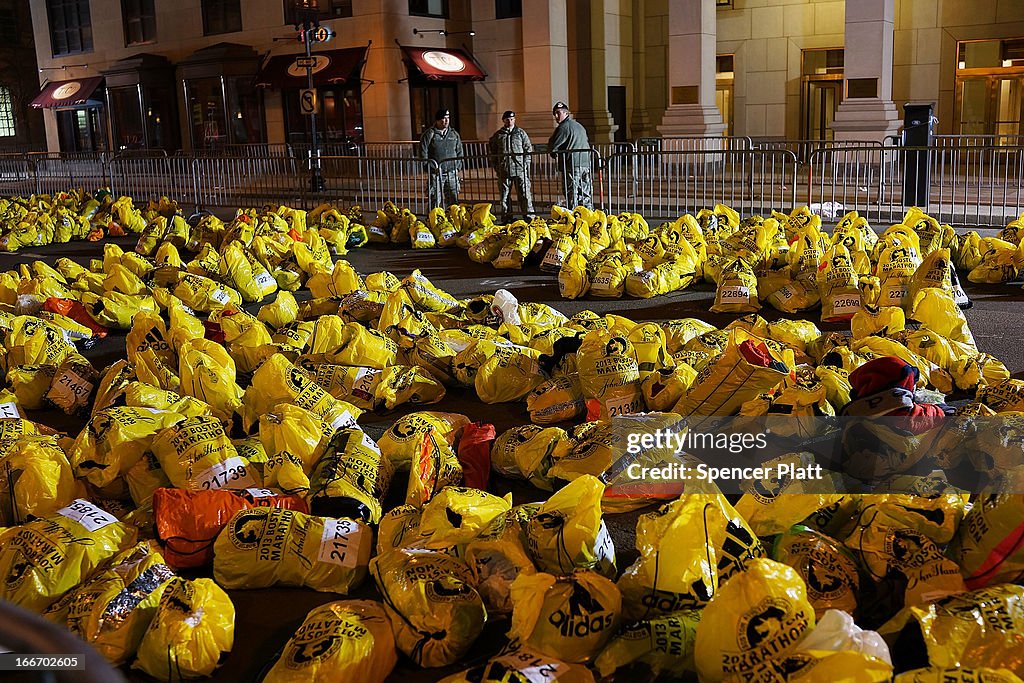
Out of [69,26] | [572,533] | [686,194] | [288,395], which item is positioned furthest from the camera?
[69,26]

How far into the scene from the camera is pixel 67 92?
32.3m

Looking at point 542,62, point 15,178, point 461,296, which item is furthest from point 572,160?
point 15,178

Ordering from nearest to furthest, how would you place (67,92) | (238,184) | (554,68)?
(238,184) → (554,68) → (67,92)

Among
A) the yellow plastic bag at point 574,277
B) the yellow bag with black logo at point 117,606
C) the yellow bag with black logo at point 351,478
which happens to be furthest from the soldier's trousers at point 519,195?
the yellow bag with black logo at point 117,606

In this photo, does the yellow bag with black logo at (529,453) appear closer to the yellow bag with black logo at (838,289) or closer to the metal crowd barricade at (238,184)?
the yellow bag with black logo at (838,289)

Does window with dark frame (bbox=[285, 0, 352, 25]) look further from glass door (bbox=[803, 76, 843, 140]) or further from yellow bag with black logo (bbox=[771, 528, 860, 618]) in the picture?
yellow bag with black logo (bbox=[771, 528, 860, 618])

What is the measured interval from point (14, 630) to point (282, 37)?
2752 cm

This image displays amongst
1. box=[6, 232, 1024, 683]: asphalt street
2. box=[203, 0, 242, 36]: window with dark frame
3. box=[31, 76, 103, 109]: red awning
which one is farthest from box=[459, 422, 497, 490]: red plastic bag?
box=[31, 76, 103, 109]: red awning

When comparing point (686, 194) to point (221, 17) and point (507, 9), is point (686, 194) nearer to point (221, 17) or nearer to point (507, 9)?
point (507, 9)

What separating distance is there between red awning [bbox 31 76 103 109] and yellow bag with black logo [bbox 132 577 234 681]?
3212cm

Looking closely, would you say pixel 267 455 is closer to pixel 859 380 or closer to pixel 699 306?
pixel 859 380

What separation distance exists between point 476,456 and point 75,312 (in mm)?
5375

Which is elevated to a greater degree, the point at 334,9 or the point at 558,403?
the point at 334,9

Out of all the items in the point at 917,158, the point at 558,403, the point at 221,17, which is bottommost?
the point at 558,403
